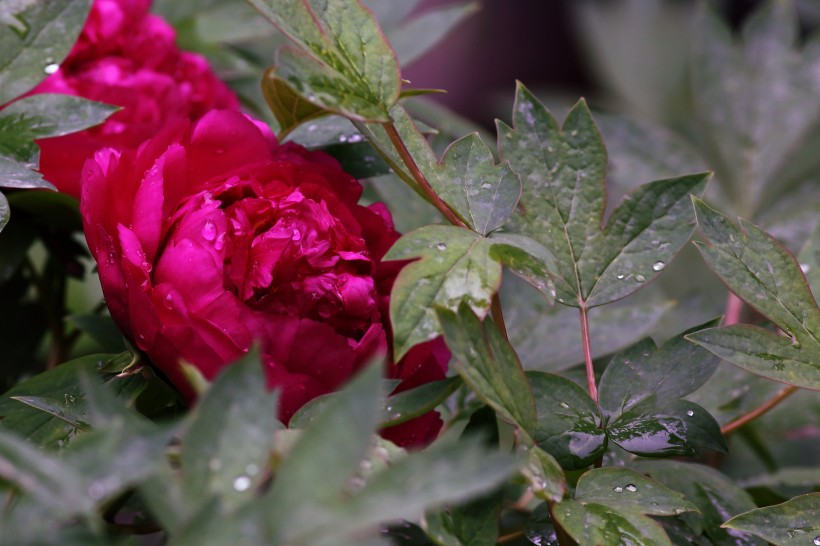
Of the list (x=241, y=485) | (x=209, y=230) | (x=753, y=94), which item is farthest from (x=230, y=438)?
(x=753, y=94)

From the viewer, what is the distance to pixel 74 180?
0.42m

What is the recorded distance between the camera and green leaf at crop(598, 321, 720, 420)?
370mm

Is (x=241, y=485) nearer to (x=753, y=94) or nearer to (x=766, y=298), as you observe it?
(x=766, y=298)

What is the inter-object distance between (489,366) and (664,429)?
0.32 ft

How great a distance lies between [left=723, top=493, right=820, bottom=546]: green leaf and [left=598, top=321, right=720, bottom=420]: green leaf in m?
0.06

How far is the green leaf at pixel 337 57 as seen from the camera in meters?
0.33

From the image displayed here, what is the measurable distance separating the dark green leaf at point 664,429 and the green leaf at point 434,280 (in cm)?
9

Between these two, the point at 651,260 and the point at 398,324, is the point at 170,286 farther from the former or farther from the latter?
the point at 651,260

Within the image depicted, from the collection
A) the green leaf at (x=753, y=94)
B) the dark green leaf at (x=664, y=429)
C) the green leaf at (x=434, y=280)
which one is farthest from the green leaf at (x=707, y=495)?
the green leaf at (x=753, y=94)

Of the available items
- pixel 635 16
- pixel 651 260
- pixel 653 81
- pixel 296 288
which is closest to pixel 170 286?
pixel 296 288

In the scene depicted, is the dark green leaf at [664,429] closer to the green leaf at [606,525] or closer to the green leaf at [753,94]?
the green leaf at [606,525]

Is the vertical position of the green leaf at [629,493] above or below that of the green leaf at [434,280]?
below

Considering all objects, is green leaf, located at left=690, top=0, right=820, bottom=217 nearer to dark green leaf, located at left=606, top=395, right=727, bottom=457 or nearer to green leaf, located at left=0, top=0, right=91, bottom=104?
dark green leaf, located at left=606, top=395, right=727, bottom=457

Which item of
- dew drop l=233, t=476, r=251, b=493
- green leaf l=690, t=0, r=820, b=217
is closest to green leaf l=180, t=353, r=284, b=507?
dew drop l=233, t=476, r=251, b=493
